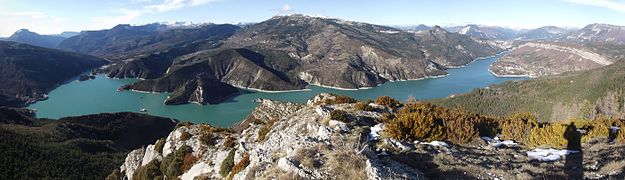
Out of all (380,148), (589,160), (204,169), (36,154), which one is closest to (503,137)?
(589,160)

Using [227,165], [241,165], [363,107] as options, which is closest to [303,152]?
[241,165]

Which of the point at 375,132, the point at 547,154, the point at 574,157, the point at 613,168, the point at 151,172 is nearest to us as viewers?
the point at 613,168

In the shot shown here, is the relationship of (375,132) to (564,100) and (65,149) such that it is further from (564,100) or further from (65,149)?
(564,100)

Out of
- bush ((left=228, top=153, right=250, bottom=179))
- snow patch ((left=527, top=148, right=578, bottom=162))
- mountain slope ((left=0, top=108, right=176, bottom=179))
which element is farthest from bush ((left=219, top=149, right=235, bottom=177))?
mountain slope ((left=0, top=108, right=176, bottom=179))

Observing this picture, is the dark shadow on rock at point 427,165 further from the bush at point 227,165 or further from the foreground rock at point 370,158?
the bush at point 227,165

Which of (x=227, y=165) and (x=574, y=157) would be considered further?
(x=227, y=165)

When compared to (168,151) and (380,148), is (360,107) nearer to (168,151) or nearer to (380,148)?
(380,148)
